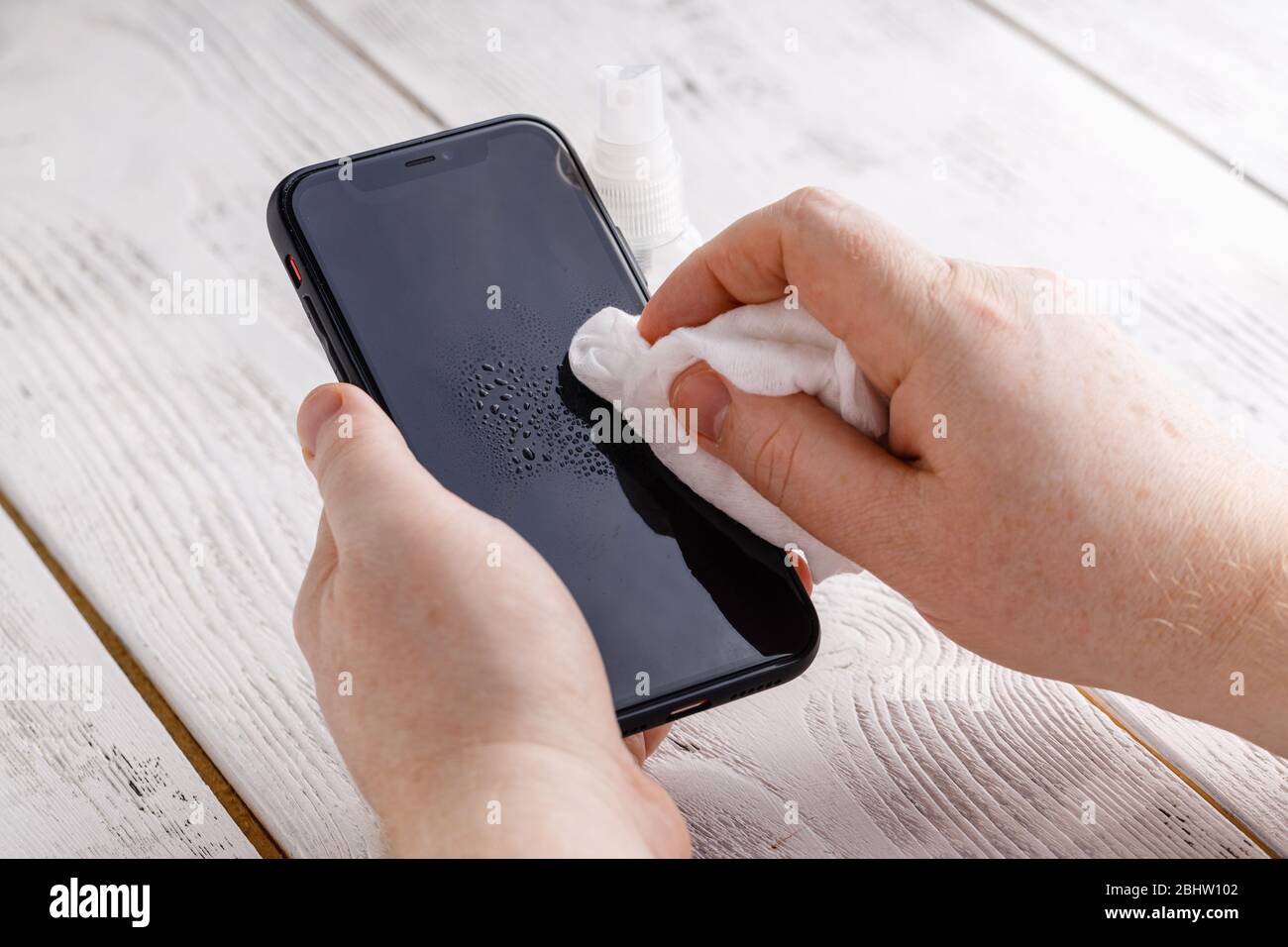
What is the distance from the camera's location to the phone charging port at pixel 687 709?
1.90ft

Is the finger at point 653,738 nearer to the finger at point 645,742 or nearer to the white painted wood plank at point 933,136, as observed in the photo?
the finger at point 645,742

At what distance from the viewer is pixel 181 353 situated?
0.75 m

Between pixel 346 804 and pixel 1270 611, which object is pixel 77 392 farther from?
pixel 1270 611

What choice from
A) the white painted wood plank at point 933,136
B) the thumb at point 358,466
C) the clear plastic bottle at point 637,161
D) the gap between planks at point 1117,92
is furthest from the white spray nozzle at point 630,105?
the gap between planks at point 1117,92

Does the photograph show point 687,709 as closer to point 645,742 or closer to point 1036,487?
point 645,742

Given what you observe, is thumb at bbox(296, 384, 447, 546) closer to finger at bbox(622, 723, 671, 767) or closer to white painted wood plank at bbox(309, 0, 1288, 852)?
finger at bbox(622, 723, 671, 767)

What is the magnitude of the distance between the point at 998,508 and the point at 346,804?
13.5 inches

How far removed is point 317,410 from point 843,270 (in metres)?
0.25

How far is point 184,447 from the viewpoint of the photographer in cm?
71

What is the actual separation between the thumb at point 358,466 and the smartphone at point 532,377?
0.24 feet

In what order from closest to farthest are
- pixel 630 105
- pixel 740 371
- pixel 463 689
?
pixel 463 689 → pixel 740 371 → pixel 630 105

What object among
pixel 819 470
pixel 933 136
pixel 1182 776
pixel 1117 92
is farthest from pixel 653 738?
pixel 1117 92

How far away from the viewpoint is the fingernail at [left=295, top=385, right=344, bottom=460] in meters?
0.55

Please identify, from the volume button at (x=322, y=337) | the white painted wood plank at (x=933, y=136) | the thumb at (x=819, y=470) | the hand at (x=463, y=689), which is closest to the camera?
the hand at (x=463, y=689)
